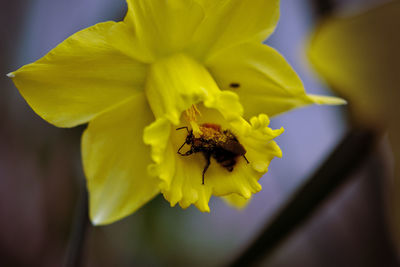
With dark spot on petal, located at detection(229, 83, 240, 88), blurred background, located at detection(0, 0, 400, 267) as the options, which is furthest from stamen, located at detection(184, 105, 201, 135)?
blurred background, located at detection(0, 0, 400, 267)

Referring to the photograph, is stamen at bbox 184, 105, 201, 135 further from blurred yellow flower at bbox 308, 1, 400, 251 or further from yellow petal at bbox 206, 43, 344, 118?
blurred yellow flower at bbox 308, 1, 400, 251

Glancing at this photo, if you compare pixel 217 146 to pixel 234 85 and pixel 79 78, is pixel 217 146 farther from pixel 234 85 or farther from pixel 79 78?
pixel 79 78

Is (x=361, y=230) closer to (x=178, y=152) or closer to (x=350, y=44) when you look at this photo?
(x=350, y=44)

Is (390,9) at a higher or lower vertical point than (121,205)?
higher

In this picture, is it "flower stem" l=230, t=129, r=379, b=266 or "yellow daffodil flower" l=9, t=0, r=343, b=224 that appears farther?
"flower stem" l=230, t=129, r=379, b=266

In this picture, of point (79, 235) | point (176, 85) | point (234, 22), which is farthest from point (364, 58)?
point (79, 235)

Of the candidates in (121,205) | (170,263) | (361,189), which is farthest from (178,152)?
(361,189)

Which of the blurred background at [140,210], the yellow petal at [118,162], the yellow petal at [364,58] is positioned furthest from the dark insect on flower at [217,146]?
the yellow petal at [364,58]
